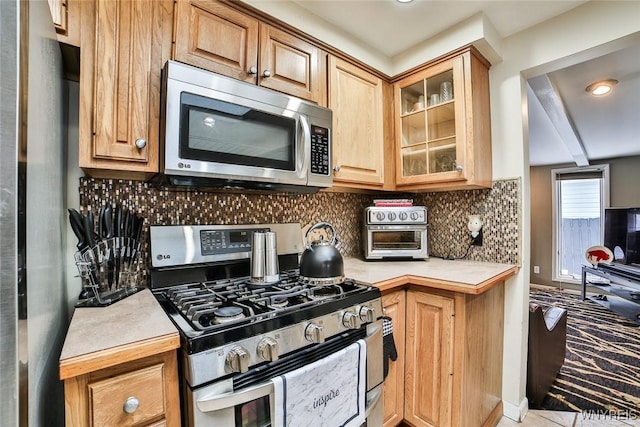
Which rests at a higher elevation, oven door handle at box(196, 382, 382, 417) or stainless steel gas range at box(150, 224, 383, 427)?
stainless steel gas range at box(150, 224, 383, 427)

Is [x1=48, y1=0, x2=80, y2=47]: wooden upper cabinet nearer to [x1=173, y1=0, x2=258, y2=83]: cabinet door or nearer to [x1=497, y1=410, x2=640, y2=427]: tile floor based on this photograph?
[x1=173, y1=0, x2=258, y2=83]: cabinet door

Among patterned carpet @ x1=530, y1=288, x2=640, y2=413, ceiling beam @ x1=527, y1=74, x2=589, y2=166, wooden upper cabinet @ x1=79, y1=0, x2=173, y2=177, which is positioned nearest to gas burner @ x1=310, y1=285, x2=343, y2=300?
wooden upper cabinet @ x1=79, y1=0, x2=173, y2=177

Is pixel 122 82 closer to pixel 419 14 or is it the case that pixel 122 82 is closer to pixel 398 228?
pixel 419 14

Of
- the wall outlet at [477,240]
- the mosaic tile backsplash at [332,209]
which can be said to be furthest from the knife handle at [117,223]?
the wall outlet at [477,240]

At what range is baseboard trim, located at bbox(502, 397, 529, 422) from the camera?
68.6 inches

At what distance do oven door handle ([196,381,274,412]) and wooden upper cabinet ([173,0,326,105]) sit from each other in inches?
47.0

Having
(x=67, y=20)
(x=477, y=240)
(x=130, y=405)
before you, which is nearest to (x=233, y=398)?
(x=130, y=405)

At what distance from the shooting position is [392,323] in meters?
1.50

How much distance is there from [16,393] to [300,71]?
1.51m

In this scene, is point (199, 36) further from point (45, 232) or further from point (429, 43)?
point (429, 43)

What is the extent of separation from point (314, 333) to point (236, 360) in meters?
0.28

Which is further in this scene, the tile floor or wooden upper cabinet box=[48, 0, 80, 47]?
the tile floor

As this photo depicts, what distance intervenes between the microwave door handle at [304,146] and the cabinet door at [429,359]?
86cm

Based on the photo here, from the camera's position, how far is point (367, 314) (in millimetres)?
1179
